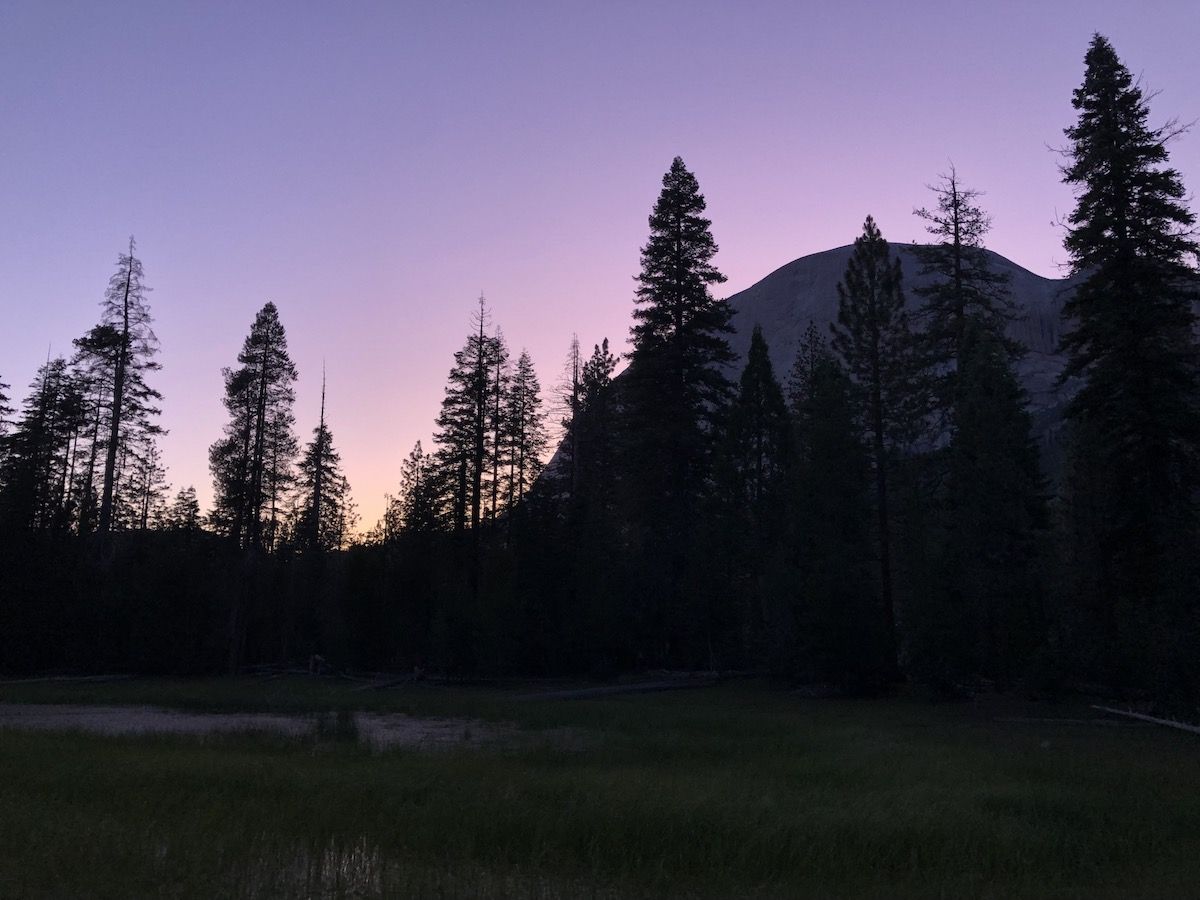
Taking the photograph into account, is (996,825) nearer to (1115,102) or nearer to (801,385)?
(1115,102)

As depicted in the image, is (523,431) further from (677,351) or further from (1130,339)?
(1130,339)

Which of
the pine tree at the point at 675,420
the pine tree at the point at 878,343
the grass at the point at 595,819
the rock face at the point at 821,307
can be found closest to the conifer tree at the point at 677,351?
the pine tree at the point at 675,420

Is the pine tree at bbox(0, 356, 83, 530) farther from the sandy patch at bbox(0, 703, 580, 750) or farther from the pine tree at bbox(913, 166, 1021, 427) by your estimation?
the pine tree at bbox(913, 166, 1021, 427)

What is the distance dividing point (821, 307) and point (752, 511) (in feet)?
368

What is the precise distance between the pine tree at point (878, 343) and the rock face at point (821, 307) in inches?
3469

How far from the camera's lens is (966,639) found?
25141mm

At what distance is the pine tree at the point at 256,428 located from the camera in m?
44.9

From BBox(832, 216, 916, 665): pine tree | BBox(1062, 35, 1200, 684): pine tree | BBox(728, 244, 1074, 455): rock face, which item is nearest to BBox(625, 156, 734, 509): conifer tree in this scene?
BBox(832, 216, 916, 665): pine tree

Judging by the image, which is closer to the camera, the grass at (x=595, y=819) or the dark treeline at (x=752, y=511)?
the grass at (x=595, y=819)

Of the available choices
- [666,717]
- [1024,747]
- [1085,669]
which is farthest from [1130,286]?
[666,717]

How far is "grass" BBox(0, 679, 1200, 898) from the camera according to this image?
306 inches

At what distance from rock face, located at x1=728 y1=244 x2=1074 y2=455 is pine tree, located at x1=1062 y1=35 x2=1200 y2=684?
329 ft

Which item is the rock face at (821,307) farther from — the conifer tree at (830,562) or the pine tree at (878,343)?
the conifer tree at (830,562)

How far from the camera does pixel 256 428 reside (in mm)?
45812
